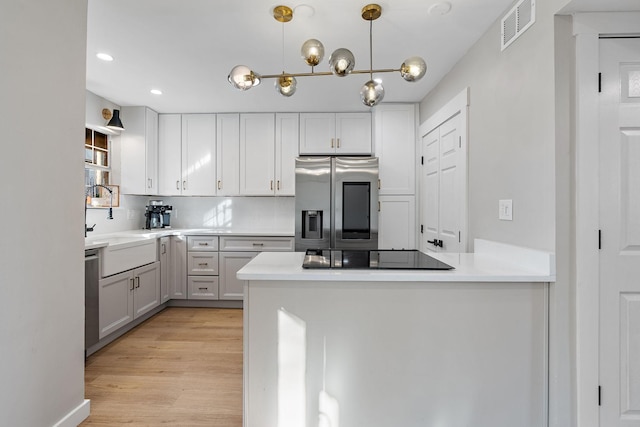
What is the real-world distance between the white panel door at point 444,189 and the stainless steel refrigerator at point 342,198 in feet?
1.70

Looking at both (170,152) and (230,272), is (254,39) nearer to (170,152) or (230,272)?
(170,152)

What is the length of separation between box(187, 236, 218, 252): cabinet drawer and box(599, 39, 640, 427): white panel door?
135 inches

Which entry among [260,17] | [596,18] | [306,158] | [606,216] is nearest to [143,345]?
[306,158]

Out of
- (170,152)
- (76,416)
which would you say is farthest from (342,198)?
(76,416)

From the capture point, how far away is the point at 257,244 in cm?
376

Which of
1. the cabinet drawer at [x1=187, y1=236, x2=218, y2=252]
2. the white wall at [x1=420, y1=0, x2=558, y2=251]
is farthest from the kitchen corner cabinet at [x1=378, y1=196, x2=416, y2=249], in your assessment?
the cabinet drawer at [x1=187, y1=236, x2=218, y2=252]

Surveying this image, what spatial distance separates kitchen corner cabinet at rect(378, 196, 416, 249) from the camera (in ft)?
11.6

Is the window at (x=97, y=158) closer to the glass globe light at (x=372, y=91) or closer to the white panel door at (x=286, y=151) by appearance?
the white panel door at (x=286, y=151)

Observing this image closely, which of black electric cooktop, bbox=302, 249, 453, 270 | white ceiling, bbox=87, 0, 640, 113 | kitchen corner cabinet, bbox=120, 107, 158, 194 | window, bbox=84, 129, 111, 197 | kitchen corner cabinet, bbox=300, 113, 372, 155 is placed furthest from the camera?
kitchen corner cabinet, bbox=300, 113, 372, 155

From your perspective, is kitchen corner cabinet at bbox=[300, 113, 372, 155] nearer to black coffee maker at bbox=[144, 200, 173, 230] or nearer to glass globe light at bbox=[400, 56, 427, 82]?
black coffee maker at bbox=[144, 200, 173, 230]

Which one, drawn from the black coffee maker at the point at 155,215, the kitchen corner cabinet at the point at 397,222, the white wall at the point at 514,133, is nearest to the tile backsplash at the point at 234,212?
the black coffee maker at the point at 155,215

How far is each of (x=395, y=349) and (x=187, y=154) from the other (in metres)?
3.51

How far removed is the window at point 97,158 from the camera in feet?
11.1

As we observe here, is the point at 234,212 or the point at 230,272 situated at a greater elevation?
the point at 234,212
